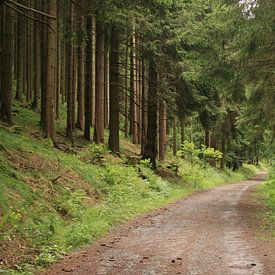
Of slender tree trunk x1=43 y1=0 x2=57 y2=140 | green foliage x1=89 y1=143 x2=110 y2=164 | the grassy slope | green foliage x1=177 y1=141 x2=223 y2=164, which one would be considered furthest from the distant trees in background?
green foliage x1=177 y1=141 x2=223 y2=164

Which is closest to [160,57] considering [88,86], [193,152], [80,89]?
[88,86]

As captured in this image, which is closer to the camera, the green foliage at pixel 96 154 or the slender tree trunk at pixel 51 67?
the slender tree trunk at pixel 51 67

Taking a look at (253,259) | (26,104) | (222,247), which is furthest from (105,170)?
(26,104)

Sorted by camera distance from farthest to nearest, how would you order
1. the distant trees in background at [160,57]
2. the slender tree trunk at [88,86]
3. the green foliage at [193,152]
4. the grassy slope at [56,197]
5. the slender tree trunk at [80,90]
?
the green foliage at [193,152]
the slender tree trunk at [80,90]
the slender tree trunk at [88,86]
the distant trees in background at [160,57]
the grassy slope at [56,197]

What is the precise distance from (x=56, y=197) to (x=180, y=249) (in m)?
4.05

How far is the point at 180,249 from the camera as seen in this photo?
8492mm

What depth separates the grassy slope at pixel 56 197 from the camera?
800 cm

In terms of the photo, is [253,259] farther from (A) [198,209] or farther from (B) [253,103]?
(B) [253,103]

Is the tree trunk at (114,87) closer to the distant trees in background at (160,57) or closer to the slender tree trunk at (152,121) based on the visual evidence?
the distant trees in background at (160,57)

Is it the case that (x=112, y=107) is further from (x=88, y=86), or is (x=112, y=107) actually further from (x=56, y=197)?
(x=56, y=197)

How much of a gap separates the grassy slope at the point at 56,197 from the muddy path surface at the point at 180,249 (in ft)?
1.76

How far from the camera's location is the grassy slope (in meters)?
8.00

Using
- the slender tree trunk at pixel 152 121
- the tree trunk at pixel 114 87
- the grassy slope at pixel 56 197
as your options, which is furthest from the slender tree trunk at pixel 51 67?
the slender tree trunk at pixel 152 121

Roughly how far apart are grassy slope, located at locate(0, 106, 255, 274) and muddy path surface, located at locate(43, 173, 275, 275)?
0.54 meters
